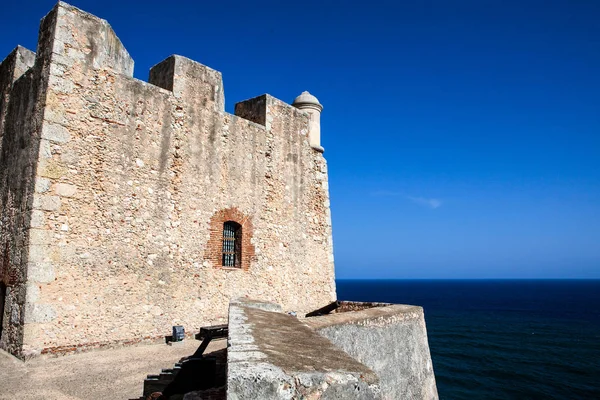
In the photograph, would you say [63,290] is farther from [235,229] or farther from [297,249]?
[297,249]

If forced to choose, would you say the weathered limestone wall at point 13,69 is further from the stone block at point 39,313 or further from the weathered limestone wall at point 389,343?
the weathered limestone wall at point 389,343

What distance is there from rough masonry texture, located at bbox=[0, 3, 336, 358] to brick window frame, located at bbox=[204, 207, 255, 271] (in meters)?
0.04

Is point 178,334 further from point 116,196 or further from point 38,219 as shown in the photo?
point 38,219

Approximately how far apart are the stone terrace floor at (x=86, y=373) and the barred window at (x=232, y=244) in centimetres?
274

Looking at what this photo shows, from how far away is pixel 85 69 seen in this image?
8.10 m

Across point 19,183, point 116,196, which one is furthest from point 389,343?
point 19,183

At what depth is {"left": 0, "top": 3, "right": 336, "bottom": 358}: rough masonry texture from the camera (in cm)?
743

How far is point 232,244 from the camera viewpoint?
10.6 metres

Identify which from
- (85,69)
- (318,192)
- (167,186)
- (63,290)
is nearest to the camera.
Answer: (63,290)

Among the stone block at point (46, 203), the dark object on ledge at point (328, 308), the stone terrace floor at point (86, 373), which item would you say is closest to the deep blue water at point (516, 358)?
the dark object on ledge at point (328, 308)

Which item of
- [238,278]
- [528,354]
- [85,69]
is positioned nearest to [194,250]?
[238,278]

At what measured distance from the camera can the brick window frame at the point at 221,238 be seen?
32.6 feet

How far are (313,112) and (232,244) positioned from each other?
519 cm

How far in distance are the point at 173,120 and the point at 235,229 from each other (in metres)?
3.08
